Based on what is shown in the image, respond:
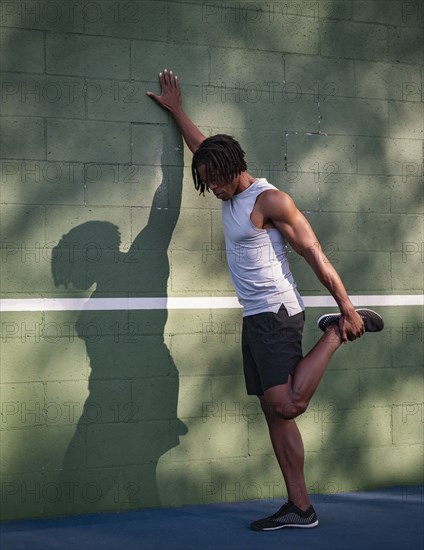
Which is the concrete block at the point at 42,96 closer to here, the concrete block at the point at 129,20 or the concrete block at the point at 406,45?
the concrete block at the point at 129,20

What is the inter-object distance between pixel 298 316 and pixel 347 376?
1029mm

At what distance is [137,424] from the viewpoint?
5398 mm

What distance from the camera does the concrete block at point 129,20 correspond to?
5410 millimetres

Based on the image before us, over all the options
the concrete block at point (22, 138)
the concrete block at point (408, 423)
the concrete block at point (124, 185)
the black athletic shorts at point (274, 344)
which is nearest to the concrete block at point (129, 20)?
the concrete block at point (22, 138)

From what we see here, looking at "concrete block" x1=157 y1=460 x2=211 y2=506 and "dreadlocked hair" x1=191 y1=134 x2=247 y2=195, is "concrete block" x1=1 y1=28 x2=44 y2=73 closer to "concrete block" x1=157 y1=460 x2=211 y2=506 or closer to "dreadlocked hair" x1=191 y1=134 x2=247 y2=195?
"dreadlocked hair" x1=191 y1=134 x2=247 y2=195

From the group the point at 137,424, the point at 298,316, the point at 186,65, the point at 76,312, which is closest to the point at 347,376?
the point at 298,316

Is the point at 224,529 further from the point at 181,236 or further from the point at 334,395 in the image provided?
the point at 181,236

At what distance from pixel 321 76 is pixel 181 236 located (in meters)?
1.42

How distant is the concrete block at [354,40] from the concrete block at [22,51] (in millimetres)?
1830

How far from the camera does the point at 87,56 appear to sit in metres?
5.39

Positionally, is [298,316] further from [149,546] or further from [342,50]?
[342,50]

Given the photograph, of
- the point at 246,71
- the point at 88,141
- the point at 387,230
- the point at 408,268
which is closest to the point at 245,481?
the point at 408,268

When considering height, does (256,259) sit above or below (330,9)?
below

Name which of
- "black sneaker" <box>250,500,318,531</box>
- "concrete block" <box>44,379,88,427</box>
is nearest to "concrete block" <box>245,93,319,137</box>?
"concrete block" <box>44,379,88,427</box>
